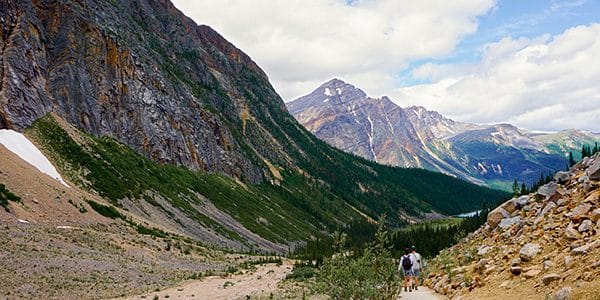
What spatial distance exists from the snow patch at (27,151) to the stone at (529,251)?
229 ft

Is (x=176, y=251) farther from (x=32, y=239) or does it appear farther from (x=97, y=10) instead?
(x=97, y=10)

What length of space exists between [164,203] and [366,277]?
3232 inches

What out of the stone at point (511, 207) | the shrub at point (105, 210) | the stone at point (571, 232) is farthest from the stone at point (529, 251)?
the shrub at point (105, 210)

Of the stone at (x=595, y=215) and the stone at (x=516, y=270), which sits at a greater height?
the stone at (x=595, y=215)

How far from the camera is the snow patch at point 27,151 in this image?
72062 millimetres

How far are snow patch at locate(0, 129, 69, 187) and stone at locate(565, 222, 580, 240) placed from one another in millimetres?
71418

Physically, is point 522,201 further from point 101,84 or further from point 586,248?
point 101,84

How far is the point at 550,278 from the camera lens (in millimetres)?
15820

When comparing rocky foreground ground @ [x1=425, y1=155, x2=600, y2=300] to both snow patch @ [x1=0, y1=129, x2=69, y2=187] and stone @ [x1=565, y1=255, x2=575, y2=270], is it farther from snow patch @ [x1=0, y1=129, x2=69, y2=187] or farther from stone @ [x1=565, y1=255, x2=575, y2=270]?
snow patch @ [x1=0, y1=129, x2=69, y2=187]

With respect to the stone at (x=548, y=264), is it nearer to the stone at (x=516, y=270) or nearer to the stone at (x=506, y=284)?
the stone at (x=516, y=270)

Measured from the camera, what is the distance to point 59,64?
10562 cm

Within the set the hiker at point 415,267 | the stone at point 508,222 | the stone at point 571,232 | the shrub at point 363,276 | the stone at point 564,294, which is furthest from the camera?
the hiker at point 415,267

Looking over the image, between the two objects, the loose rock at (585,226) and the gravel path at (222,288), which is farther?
the gravel path at (222,288)

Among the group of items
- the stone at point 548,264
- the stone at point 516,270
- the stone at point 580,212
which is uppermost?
the stone at point 580,212
